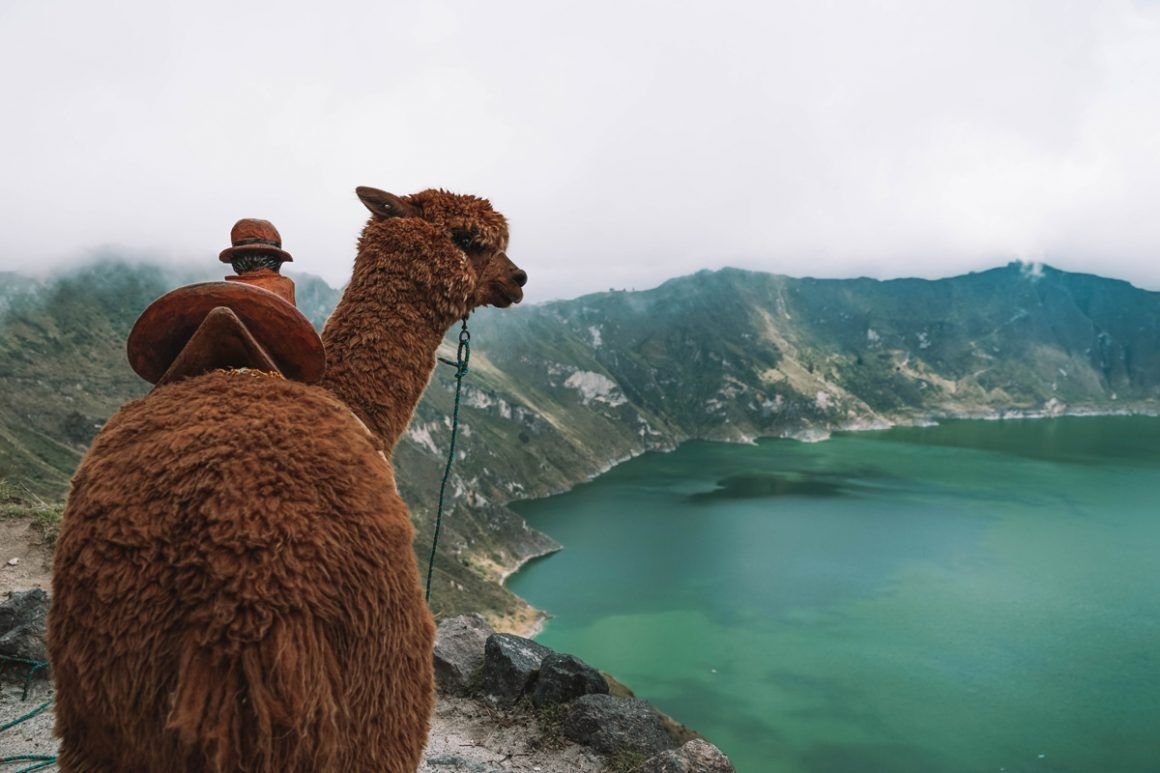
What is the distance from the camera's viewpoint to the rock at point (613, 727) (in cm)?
601

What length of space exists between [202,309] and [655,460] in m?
159

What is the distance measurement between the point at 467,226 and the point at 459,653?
597 cm

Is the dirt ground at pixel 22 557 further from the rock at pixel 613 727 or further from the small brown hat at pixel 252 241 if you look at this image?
the small brown hat at pixel 252 241

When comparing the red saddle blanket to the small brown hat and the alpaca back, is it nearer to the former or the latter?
the alpaca back

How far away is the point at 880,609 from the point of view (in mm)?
65625

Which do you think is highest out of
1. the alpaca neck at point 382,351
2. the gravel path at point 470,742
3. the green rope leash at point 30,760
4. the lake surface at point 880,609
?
the alpaca neck at point 382,351

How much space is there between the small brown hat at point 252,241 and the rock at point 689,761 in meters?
5.07

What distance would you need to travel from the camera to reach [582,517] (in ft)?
351

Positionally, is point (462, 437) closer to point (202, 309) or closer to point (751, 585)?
point (751, 585)

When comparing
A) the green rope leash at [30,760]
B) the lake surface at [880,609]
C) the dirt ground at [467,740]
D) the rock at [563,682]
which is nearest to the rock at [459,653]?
the dirt ground at [467,740]

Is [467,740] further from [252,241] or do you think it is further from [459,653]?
[252,241]

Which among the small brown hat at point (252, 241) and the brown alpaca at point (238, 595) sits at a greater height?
the small brown hat at point (252, 241)

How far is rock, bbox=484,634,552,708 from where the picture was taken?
271 inches

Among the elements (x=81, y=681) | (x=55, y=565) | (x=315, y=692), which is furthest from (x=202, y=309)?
(x=315, y=692)
